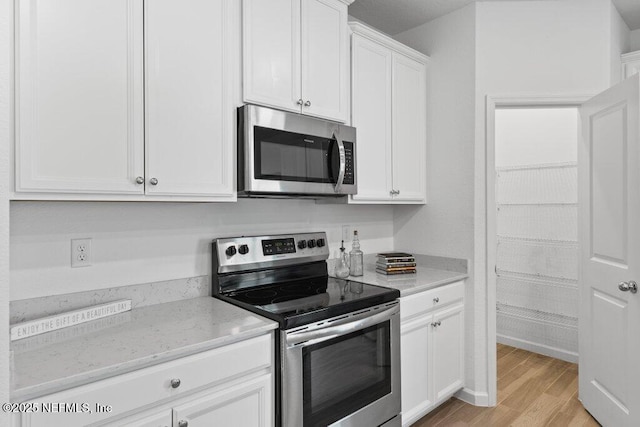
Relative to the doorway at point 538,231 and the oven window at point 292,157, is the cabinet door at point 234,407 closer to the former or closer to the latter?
the oven window at point 292,157

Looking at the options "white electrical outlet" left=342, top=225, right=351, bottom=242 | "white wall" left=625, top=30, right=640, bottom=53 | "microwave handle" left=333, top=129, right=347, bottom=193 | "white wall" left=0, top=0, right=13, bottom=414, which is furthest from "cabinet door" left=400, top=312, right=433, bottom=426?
"white wall" left=625, top=30, right=640, bottom=53

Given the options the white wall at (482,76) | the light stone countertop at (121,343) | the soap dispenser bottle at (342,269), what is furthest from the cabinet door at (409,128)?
the light stone countertop at (121,343)

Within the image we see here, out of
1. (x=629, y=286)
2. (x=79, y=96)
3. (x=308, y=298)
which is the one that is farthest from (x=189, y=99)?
(x=629, y=286)

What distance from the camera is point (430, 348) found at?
234 cm

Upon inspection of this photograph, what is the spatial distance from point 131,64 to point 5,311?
3.16 feet

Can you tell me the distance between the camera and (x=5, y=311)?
90cm

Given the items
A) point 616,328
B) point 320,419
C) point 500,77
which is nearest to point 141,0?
point 320,419

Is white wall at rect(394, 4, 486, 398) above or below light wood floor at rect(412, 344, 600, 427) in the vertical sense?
above

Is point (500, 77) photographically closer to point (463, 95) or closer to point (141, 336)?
point (463, 95)

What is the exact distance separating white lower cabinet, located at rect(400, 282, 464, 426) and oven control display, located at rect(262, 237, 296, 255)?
70 centimetres

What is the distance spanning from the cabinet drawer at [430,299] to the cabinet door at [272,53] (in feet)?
4.06

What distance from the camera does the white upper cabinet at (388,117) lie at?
92.5 inches

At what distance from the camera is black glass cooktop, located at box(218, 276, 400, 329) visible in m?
1.61

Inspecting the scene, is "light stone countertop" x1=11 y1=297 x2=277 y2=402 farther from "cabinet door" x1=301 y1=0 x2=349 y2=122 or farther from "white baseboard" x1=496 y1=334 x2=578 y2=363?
"white baseboard" x1=496 y1=334 x2=578 y2=363
